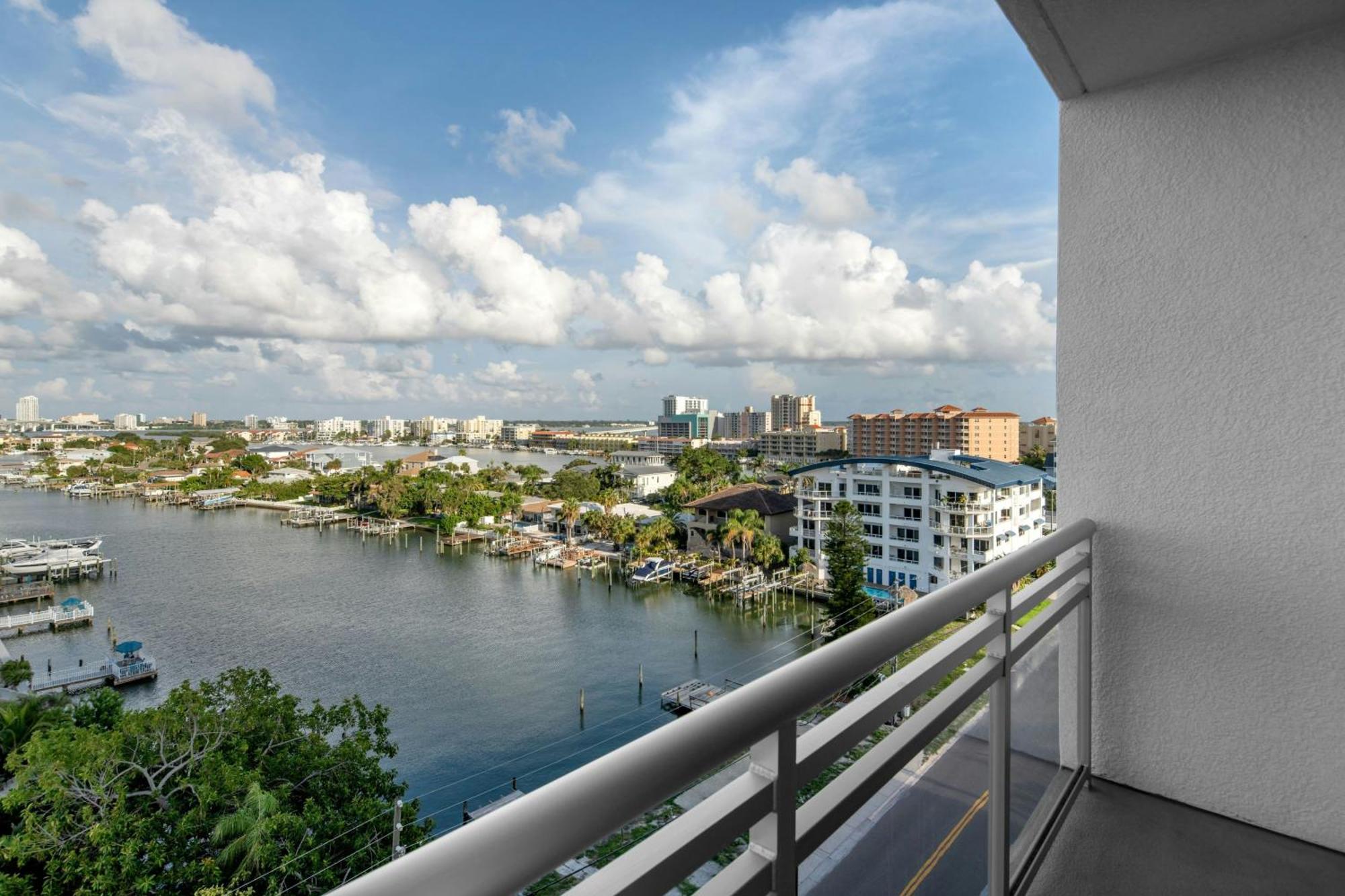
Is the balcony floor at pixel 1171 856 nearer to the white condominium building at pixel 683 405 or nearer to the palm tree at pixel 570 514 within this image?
the white condominium building at pixel 683 405

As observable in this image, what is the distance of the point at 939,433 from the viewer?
7.71 metres

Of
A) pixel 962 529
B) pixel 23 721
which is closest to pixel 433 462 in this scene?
pixel 23 721

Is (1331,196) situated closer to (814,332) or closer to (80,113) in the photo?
(814,332)

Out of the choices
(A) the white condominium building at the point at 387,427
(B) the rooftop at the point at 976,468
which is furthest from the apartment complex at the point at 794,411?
(A) the white condominium building at the point at 387,427

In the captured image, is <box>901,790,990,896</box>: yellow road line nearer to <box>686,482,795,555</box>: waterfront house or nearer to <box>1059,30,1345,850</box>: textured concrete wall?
<box>1059,30,1345,850</box>: textured concrete wall

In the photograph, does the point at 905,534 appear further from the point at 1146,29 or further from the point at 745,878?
the point at 745,878

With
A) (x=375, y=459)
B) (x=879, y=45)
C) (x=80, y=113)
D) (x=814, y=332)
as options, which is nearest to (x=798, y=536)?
(x=814, y=332)

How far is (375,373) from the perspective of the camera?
24.8 meters

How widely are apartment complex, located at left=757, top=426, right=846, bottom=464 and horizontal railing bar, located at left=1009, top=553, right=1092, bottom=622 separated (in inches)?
333

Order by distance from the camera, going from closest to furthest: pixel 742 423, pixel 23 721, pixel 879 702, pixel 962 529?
pixel 879 702
pixel 23 721
pixel 962 529
pixel 742 423

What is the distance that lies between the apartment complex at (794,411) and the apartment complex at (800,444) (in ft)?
0.57

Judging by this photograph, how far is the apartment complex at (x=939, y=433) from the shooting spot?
22.5 ft

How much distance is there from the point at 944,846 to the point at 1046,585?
575 millimetres

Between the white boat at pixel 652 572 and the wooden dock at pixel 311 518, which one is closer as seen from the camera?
the wooden dock at pixel 311 518
